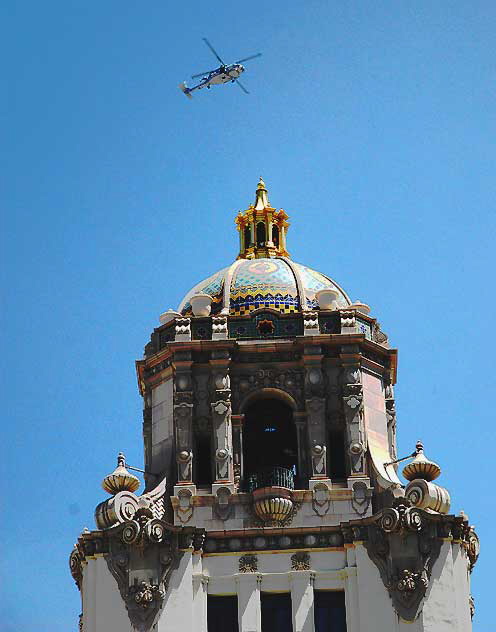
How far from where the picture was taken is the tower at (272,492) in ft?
192

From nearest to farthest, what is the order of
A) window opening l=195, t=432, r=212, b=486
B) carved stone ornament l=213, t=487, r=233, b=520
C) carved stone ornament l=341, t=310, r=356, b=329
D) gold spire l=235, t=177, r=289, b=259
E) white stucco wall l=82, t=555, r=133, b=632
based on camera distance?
white stucco wall l=82, t=555, r=133, b=632 < carved stone ornament l=213, t=487, r=233, b=520 < window opening l=195, t=432, r=212, b=486 < carved stone ornament l=341, t=310, r=356, b=329 < gold spire l=235, t=177, r=289, b=259

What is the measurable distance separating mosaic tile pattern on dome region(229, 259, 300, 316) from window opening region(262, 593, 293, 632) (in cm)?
1050

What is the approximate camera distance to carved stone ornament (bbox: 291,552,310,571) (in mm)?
59531

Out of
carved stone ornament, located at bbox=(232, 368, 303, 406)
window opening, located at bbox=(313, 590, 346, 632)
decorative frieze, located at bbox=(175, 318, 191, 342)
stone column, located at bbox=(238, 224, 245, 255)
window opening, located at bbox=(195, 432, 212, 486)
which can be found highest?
stone column, located at bbox=(238, 224, 245, 255)

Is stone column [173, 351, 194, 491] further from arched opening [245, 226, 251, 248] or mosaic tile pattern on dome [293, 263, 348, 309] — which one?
→ arched opening [245, 226, 251, 248]

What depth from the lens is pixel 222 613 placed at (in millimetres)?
59219

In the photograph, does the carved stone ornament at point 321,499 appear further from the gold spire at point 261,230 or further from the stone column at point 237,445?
the gold spire at point 261,230

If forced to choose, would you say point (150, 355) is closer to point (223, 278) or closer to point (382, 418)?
point (223, 278)

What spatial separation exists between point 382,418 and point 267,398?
385 centimetres

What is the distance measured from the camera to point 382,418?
64.1m

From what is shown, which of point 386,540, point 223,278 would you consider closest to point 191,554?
point 386,540

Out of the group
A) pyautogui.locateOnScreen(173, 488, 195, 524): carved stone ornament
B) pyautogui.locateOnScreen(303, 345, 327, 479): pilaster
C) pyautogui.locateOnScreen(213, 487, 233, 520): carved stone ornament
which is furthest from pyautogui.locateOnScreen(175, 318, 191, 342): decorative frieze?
pyautogui.locateOnScreen(213, 487, 233, 520): carved stone ornament

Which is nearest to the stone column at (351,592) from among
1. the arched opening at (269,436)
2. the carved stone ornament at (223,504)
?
the carved stone ornament at (223,504)

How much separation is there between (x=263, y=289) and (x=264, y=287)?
0.32 ft
